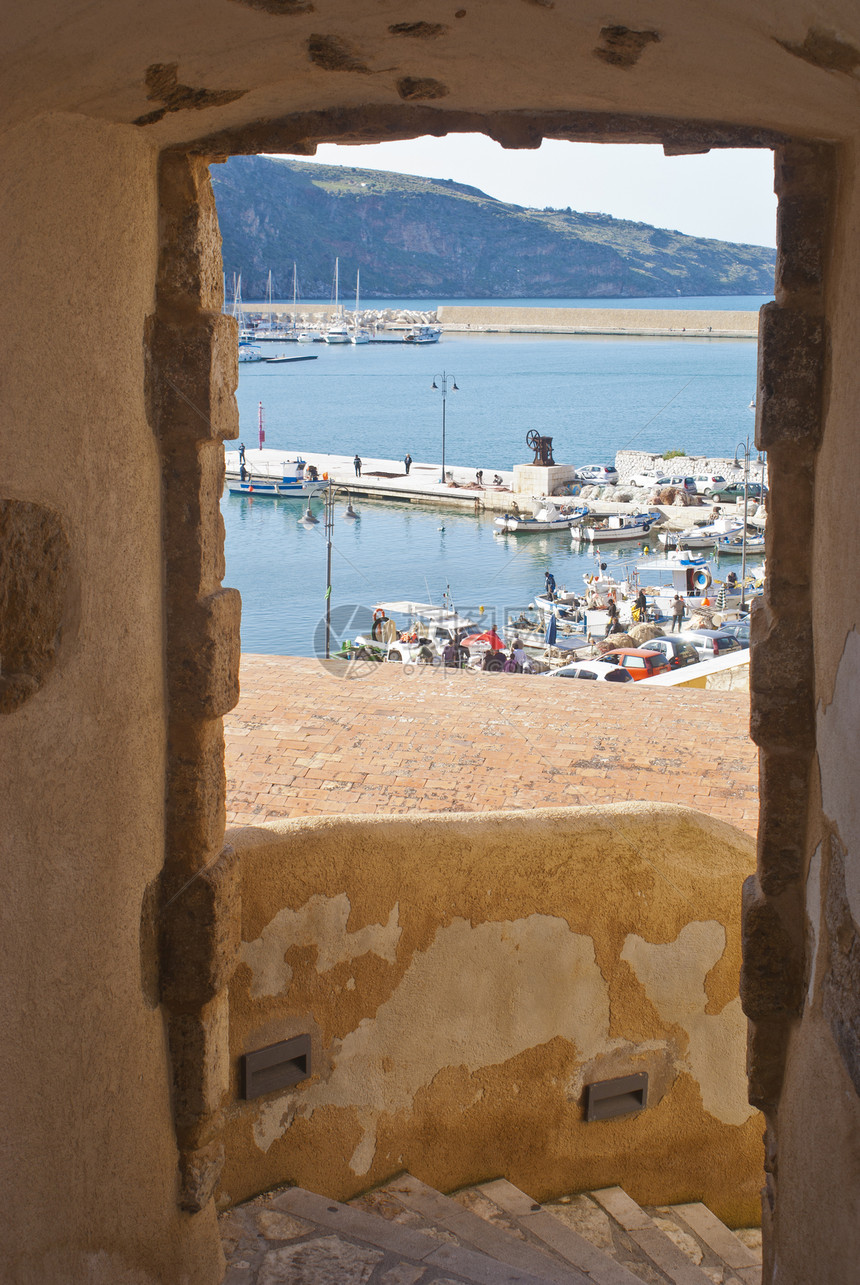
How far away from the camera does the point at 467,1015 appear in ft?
14.4

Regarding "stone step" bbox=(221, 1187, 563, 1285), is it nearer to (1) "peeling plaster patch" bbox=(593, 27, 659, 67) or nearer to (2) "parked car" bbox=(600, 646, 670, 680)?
(1) "peeling plaster patch" bbox=(593, 27, 659, 67)

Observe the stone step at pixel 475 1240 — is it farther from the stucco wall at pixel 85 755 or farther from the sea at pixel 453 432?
the sea at pixel 453 432

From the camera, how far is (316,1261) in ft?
11.3

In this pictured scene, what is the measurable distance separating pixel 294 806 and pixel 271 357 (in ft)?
301

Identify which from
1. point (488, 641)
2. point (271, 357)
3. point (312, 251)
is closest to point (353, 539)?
point (488, 641)

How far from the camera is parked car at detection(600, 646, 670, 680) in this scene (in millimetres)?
17641

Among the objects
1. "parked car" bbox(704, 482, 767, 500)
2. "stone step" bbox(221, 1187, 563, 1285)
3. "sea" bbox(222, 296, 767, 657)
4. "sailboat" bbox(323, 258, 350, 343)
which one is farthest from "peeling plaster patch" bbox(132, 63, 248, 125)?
"sailboat" bbox(323, 258, 350, 343)

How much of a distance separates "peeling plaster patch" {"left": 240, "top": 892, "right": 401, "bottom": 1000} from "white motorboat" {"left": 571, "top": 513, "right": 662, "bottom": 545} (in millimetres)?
31433

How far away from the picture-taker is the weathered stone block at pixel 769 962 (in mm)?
3061

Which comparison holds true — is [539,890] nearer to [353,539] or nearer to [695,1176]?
[695,1176]

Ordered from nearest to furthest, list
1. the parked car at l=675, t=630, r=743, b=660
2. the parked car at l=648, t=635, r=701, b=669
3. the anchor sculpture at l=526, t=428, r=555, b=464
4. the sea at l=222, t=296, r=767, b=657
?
the parked car at l=648, t=635, r=701, b=669 < the parked car at l=675, t=630, r=743, b=660 < the sea at l=222, t=296, r=767, b=657 < the anchor sculpture at l=526, t=428, r=555, b=464

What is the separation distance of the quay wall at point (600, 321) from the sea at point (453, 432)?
1.43 metres

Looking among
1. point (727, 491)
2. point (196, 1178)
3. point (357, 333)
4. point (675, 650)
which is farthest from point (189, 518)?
point (357, 333)

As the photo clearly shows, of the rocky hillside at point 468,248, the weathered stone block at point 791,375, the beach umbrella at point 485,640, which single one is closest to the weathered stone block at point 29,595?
the weathered stone block at point 791,375
